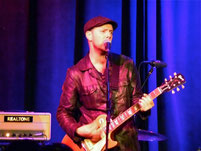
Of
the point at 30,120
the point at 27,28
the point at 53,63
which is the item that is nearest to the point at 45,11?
the point at 27,28

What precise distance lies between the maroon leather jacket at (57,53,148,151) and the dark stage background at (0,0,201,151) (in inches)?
45.5

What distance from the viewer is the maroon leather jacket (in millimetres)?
3396

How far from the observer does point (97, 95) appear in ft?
11.4

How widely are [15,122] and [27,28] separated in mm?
1632

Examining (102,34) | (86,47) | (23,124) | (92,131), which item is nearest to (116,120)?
(92,131)

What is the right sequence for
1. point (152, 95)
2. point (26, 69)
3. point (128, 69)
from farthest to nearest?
point (26, 69), point (128, 69), point (152, 95)

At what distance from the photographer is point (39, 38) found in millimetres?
4891

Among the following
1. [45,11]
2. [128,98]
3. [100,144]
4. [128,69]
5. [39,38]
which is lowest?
[100,144]

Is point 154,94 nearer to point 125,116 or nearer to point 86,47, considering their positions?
point 125,116

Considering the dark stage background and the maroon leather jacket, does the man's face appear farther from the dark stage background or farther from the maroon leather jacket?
the dark stage background

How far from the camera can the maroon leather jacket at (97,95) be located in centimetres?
340

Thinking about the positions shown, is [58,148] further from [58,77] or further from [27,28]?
[27,28]

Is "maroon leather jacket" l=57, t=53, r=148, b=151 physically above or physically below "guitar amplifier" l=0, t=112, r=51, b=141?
above

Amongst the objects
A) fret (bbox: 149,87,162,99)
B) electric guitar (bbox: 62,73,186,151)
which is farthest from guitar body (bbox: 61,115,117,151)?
fret (bbox: 149,87,162,99)
